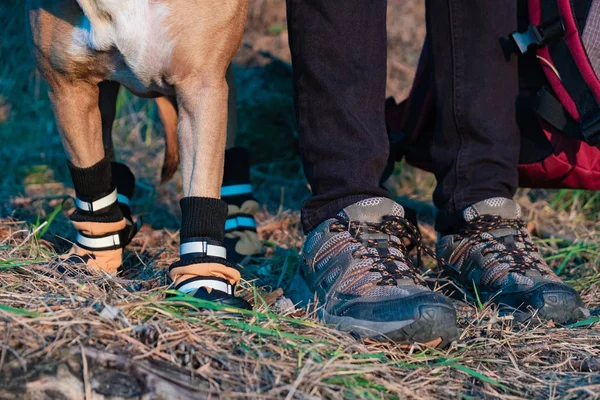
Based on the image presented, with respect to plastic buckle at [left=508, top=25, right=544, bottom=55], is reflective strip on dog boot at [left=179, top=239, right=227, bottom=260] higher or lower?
lower

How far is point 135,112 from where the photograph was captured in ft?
12.7

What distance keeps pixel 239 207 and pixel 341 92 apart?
2.47 ft

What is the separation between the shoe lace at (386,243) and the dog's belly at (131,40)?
0.56 metres

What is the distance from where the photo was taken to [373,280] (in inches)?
64.8

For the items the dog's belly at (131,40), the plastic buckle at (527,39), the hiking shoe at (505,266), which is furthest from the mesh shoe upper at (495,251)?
the dog's belly at (131,40)

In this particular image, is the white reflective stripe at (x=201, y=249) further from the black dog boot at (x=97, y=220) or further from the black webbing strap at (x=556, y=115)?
the black webbing strap at (x=556, y=115)

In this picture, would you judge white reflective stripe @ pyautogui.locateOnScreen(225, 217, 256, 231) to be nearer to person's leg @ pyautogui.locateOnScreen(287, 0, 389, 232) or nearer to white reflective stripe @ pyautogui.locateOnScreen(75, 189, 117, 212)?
white reflective stripe @ pyautogui.locateOnScreen(75, 189, 117, 212)

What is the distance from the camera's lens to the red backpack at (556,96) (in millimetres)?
1933

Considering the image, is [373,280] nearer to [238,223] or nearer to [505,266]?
[505,266]

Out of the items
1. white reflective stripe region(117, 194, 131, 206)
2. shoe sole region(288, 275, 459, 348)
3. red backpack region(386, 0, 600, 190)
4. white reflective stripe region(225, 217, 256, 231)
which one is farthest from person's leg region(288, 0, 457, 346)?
white reflective stripe region(117, 194, 131, 206)

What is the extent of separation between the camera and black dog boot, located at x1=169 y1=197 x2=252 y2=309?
1.62m

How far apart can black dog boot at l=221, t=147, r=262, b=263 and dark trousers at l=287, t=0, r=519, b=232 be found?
531mm

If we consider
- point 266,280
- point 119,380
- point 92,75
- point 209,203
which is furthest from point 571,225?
point 119,380

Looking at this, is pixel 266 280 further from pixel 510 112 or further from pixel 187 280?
pixel 510 112
